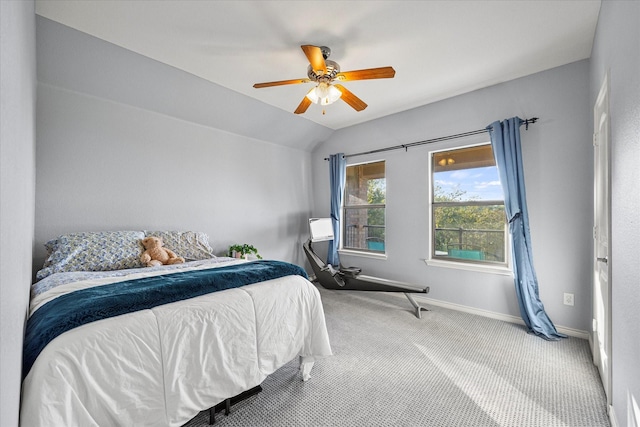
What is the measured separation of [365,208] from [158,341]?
11.8 ft

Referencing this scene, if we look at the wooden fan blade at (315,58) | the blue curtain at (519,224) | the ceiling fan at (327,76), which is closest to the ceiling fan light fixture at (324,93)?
the ceiling fan at (327,76)

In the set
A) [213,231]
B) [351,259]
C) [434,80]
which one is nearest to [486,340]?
[351,259]

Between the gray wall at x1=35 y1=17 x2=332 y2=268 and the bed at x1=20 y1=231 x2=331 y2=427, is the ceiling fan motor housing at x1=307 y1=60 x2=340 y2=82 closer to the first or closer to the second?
the gray wall at x1=35 y1=17 x2=332 y2=268

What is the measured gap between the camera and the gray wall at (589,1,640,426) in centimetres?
112

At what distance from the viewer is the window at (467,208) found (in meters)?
3.16

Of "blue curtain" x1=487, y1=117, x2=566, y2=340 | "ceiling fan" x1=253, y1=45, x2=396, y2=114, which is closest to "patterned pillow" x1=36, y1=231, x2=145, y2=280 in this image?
"ceiling fan" x1=253, y1=45, x2=396, y2=114

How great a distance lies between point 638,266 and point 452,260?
7.96 ft

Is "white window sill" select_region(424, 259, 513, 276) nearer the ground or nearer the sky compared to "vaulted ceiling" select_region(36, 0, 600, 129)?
nearer the ground

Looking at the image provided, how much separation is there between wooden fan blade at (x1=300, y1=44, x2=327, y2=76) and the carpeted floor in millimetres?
2406

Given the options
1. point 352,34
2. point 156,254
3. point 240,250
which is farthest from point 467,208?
point 156,254

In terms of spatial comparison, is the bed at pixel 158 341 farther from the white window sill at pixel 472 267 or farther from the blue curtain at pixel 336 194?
the blue curtain at pixel 336 194

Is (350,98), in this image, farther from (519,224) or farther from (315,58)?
(519,224)

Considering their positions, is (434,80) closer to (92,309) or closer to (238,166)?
(238,166)

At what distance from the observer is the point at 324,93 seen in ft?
7.89
